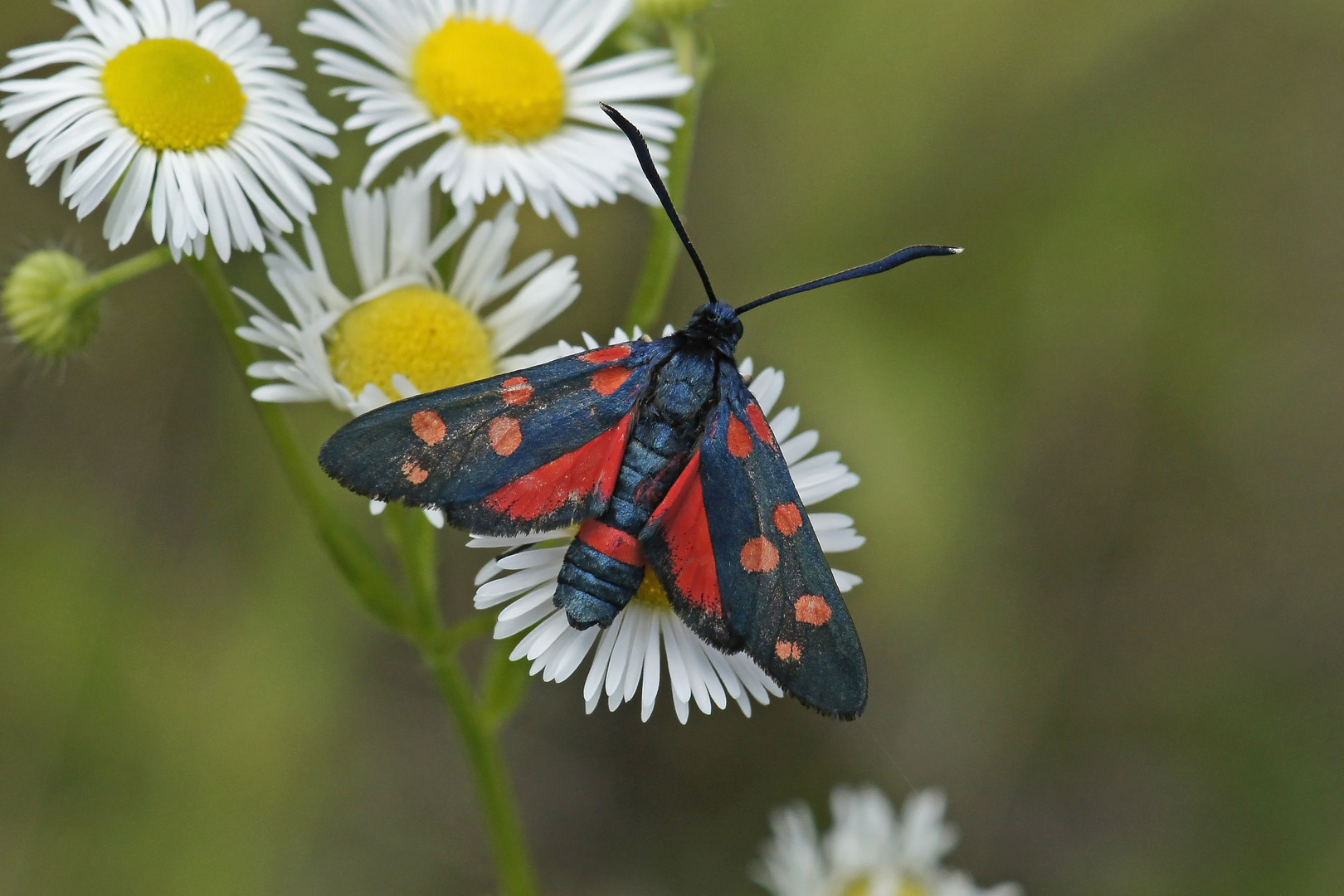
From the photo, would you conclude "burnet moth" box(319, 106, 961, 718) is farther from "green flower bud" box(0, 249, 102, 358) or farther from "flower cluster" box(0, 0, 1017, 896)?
"green flower bud" box(0, 249, 102, 358)

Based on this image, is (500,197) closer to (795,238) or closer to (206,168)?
(795,238)

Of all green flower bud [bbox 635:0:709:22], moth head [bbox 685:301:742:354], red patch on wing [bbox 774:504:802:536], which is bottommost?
red patch on wing [bbox 774:504:802:536]

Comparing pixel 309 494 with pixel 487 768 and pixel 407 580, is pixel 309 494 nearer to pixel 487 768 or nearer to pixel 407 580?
pixel 407 580

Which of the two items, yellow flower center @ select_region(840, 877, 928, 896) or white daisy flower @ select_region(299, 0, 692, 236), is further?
yellow flower center @ select_region(840, 877, 928, 896)

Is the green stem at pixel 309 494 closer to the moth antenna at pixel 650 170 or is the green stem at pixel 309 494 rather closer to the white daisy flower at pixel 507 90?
the white daisy flower at pixel 507 90

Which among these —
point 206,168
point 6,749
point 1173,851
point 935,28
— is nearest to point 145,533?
point 6,749

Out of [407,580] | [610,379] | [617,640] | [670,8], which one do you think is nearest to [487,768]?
[407,580]

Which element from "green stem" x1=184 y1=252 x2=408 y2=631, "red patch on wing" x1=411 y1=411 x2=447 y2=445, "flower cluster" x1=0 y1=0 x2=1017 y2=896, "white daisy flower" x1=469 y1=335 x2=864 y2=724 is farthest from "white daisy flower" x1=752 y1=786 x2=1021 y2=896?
"red patch on wing" x1=411 y1=411 x2=447 y2=445
